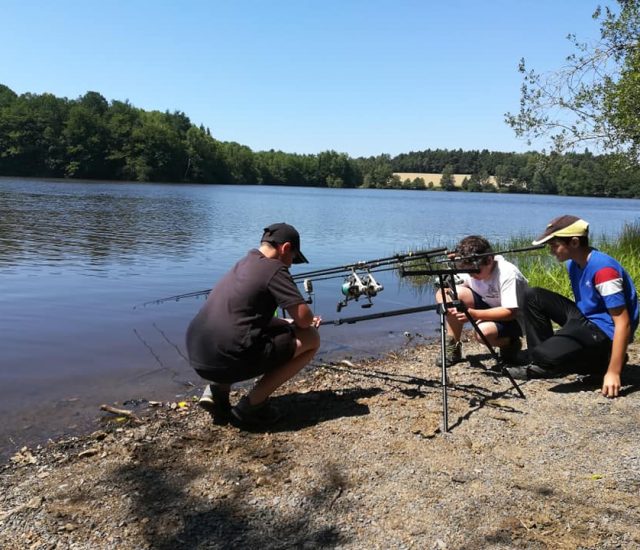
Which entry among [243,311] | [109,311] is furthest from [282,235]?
[109,311]

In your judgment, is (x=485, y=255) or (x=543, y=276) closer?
(x=485, y=255)

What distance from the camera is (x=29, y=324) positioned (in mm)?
8953

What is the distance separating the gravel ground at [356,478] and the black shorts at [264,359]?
482 millimetres

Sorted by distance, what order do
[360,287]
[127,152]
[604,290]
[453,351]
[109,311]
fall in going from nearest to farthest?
[604,290] < [360,287] < [453,351] < [109,311] < [127,152]

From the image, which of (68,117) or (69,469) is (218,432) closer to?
(69,469)

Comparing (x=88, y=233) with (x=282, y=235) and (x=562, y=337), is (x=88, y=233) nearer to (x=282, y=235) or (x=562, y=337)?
(x=282, y=235)

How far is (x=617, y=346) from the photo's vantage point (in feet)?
15.1

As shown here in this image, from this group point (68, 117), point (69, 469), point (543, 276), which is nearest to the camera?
point (69, 469)

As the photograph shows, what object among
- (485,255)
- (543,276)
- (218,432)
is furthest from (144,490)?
(543,276)

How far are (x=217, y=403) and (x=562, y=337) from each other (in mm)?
3021

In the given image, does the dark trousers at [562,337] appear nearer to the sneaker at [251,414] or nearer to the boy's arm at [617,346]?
the boy's arm at [617,346]

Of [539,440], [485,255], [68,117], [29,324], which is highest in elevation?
[68,117]

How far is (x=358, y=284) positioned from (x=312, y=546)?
2815 millimetres

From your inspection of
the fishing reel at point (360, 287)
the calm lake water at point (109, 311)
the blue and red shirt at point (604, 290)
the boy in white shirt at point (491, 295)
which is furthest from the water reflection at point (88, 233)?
the blue and red shirt at point (604, 290)
